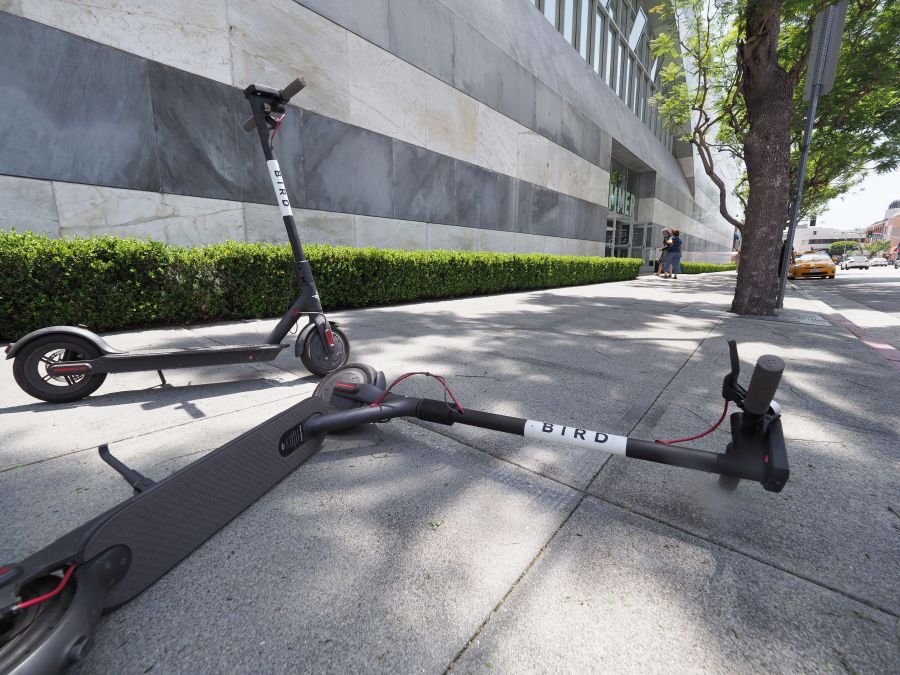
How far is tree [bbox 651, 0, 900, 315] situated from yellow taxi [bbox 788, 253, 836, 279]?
392 cm

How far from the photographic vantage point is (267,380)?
10.8 ft

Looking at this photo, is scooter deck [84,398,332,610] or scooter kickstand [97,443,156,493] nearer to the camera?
scooter deck [84,398,332,610]

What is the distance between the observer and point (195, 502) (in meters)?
1.38

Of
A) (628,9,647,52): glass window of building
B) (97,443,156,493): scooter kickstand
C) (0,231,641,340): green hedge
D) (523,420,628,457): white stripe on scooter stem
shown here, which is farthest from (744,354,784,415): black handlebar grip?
(628,9,647,52): glass window of building

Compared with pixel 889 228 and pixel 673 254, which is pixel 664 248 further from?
pixel 889 228

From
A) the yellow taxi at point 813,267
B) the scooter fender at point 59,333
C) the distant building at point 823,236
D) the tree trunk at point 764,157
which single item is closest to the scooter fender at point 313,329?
the scooter fender at point 59,333

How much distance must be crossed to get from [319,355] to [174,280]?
9.78ft

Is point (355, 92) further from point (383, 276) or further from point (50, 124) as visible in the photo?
point (50, 124)

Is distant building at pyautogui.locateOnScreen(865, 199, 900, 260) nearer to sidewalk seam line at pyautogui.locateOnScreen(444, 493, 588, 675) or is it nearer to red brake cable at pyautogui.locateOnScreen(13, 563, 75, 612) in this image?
sidewalk seam line at pyautogui.locateOnScreen(444, 493, 588, 675)

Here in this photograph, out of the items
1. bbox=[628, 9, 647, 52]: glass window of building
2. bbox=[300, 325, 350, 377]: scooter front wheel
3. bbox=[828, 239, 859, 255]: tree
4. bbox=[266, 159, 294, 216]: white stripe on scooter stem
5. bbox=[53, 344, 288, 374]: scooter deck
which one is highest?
bbox=[628, 9, 647, 52]: glass window of building

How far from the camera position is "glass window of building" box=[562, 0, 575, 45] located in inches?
644

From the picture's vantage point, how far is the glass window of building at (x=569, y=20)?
644 inches

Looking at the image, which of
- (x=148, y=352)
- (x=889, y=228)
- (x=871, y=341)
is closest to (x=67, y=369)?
(x=148, y=352)

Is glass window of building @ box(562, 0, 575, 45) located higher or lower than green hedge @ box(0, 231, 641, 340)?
higher
